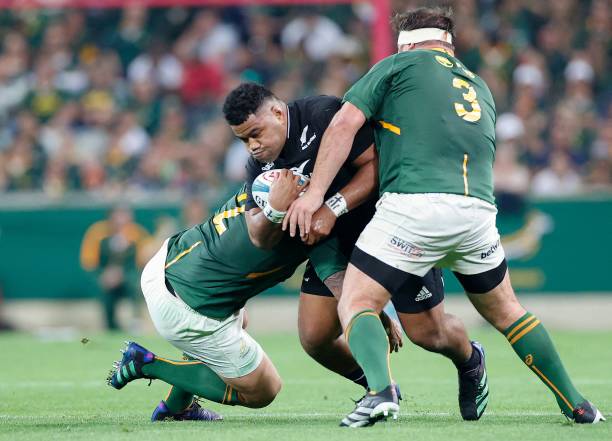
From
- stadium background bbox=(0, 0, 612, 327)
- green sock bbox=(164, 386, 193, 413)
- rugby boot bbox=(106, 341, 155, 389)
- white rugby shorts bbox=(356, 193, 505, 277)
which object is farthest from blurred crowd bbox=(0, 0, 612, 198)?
white rugby shorts bbox=(356, 193, 505, 277)

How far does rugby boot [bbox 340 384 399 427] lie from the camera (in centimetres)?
512

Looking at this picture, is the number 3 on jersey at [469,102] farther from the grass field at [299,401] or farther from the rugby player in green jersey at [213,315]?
the grass field at [299,401]

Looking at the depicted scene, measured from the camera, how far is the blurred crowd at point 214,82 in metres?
14.8

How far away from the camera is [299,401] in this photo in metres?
7.50

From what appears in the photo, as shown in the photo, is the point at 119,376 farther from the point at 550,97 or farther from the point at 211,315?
the point at 550,97

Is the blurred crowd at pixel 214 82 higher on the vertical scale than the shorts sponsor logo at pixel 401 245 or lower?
lower

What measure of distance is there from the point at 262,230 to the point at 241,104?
0.65 meters

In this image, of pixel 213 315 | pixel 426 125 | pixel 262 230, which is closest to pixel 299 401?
pixel 213 315

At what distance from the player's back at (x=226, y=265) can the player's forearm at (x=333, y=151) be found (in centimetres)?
57

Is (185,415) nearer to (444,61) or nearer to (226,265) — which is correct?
(226,265)

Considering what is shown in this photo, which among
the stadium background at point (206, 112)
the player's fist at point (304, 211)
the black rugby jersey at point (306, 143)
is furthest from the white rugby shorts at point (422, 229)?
the stadium background at point (206, 112)

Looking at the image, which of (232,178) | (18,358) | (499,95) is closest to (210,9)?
(232,178)

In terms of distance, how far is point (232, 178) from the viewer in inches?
589

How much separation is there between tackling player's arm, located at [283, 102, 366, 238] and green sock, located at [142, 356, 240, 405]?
3.89 feet
